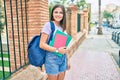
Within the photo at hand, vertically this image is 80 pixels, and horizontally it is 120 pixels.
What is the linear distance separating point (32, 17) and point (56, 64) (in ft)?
3.82

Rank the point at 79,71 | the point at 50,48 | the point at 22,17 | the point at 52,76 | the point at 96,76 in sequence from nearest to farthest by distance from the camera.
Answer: the point at 50,48 < the point at 52,76 < the point at 22,17 < the point at 96,76 < the point at 79,71

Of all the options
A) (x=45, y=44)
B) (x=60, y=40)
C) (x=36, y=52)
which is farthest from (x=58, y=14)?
(x=36, y=52)

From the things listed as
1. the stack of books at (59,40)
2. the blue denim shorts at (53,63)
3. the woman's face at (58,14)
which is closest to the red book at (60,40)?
the stack of books at (59,40)

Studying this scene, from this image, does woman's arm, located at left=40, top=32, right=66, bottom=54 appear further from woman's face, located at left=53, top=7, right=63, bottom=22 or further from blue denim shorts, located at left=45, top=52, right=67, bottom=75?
woman's face, located at left=53, top=7, right=63, bottom=22

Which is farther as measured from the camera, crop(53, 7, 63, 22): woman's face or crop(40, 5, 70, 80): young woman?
crop(53, 7, 63, 22): woman's face

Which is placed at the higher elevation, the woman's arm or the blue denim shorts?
the woman's arm

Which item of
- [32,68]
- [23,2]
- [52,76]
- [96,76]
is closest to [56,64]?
[52,76]

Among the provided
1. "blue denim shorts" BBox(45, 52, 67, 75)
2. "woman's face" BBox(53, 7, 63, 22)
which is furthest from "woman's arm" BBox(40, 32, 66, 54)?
"woman's face" BBox(53, 7, 63, 22)

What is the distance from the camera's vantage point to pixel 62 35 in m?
2.62

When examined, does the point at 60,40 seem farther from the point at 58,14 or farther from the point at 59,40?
the point at 58,14

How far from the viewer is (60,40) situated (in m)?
2.63

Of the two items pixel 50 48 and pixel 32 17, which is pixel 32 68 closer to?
pixel 32 17

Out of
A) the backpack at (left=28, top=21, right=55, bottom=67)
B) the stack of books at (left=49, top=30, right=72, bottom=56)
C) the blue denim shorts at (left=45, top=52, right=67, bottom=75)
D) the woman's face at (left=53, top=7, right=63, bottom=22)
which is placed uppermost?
the woman's face at (left=53, top=7, right=63, bottom=22)

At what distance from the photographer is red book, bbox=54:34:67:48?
2602 millimetres
